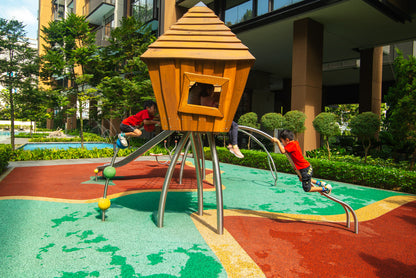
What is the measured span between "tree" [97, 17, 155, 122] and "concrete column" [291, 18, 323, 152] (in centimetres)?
933

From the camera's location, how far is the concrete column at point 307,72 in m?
13.5

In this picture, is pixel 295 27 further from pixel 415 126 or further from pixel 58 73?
pixel 58 73

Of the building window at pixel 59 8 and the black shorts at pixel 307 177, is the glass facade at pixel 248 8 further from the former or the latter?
the building window at pixel 59 8

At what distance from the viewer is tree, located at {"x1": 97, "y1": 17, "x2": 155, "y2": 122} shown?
18.2 m

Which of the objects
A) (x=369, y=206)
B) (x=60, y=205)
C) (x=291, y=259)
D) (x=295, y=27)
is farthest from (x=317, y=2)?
(x=60, y=205)

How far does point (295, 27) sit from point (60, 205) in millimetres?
13220

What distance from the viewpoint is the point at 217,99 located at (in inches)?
191

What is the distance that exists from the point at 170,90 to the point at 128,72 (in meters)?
16.9

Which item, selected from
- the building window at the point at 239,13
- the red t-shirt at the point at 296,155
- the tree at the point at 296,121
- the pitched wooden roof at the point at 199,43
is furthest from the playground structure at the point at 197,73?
the building window at the point at 239,13

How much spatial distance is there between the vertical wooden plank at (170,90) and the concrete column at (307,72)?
10.5 metres

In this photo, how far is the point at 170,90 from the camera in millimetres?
4363

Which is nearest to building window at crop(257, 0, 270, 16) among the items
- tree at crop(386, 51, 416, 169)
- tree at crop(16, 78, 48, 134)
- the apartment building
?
the apartment building

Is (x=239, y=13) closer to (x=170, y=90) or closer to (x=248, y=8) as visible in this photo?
(x=248, y=8)

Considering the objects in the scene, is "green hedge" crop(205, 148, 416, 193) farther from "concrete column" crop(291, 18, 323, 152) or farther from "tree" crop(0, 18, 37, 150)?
"tree" crop(0, 18, 37, 150)
